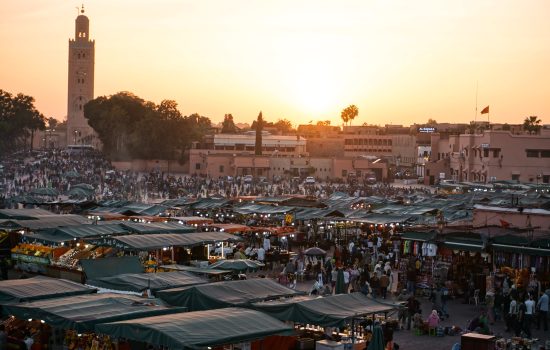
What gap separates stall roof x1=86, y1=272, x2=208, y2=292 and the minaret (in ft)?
371

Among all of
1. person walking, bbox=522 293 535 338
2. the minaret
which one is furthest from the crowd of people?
the minaret

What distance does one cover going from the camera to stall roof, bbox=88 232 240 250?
22641 mm

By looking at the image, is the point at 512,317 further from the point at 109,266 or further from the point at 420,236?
the point at 109,266

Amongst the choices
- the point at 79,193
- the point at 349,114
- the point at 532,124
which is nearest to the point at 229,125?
the point at 349,114

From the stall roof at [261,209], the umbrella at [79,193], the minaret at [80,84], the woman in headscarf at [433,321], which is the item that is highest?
the minaret at [80,84]

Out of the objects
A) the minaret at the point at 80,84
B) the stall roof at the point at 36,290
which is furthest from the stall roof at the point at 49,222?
the minaret at the point at 80,84

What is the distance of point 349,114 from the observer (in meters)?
149

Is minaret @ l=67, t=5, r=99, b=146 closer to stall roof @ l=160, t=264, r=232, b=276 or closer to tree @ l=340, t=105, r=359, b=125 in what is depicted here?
tree @ l=340, t=105, r=359, b=125

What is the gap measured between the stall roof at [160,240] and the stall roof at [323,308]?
7.97 meters

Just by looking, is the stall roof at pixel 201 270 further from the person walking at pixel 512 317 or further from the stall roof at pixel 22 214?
the stall roof at pixel 22 214

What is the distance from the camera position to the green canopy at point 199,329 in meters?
12.1

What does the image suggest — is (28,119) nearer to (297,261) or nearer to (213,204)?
(213,204)

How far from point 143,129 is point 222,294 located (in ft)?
248

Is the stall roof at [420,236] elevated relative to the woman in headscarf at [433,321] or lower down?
elevated
